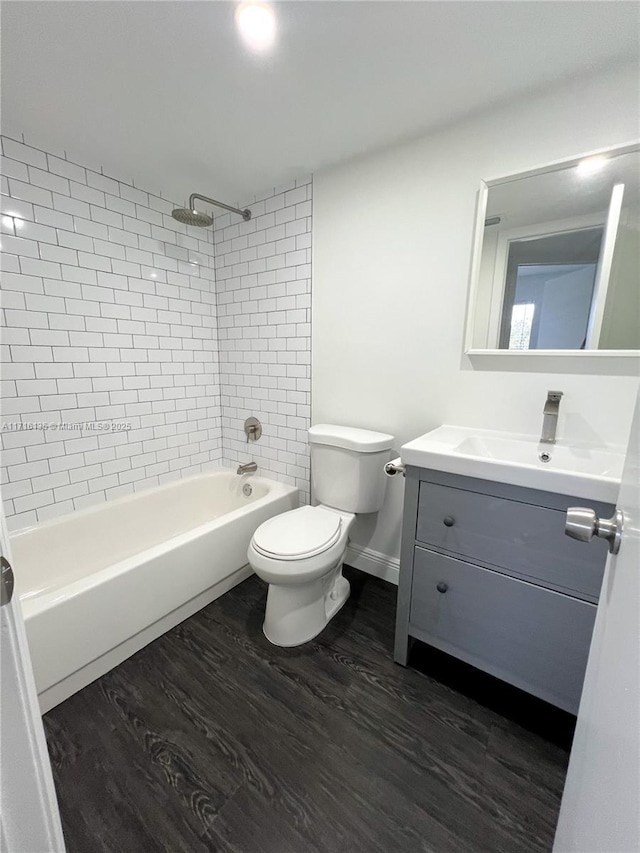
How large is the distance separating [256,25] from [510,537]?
1740mm

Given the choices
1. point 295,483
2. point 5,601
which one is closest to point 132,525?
point 295,483

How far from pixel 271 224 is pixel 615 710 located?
91.1 inches

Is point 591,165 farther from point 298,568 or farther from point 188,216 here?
point 298,568

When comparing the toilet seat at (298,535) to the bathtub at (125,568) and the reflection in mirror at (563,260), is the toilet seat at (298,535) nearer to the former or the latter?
the bathtub at (125,568)

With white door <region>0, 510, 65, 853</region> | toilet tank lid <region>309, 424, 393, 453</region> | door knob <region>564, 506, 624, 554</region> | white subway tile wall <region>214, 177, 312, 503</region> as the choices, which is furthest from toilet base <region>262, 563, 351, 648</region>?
door knob <region>564, 506, 624, 554</region>

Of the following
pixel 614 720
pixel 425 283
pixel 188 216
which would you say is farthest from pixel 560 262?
pixel 188 216

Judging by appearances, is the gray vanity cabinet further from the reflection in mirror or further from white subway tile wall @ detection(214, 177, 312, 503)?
white subway tile wall @ detection(214, 177, 312, 503)

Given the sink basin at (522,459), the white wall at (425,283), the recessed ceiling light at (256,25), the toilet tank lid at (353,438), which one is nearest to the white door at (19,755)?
the sink basin at (522,459)

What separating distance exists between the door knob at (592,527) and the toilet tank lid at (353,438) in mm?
1064

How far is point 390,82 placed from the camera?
120 centimetres

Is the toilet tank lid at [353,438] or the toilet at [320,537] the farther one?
the toilet tank lid at [353,438]

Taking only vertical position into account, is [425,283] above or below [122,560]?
above

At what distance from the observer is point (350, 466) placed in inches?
66.4

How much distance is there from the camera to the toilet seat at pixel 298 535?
1372 mm
